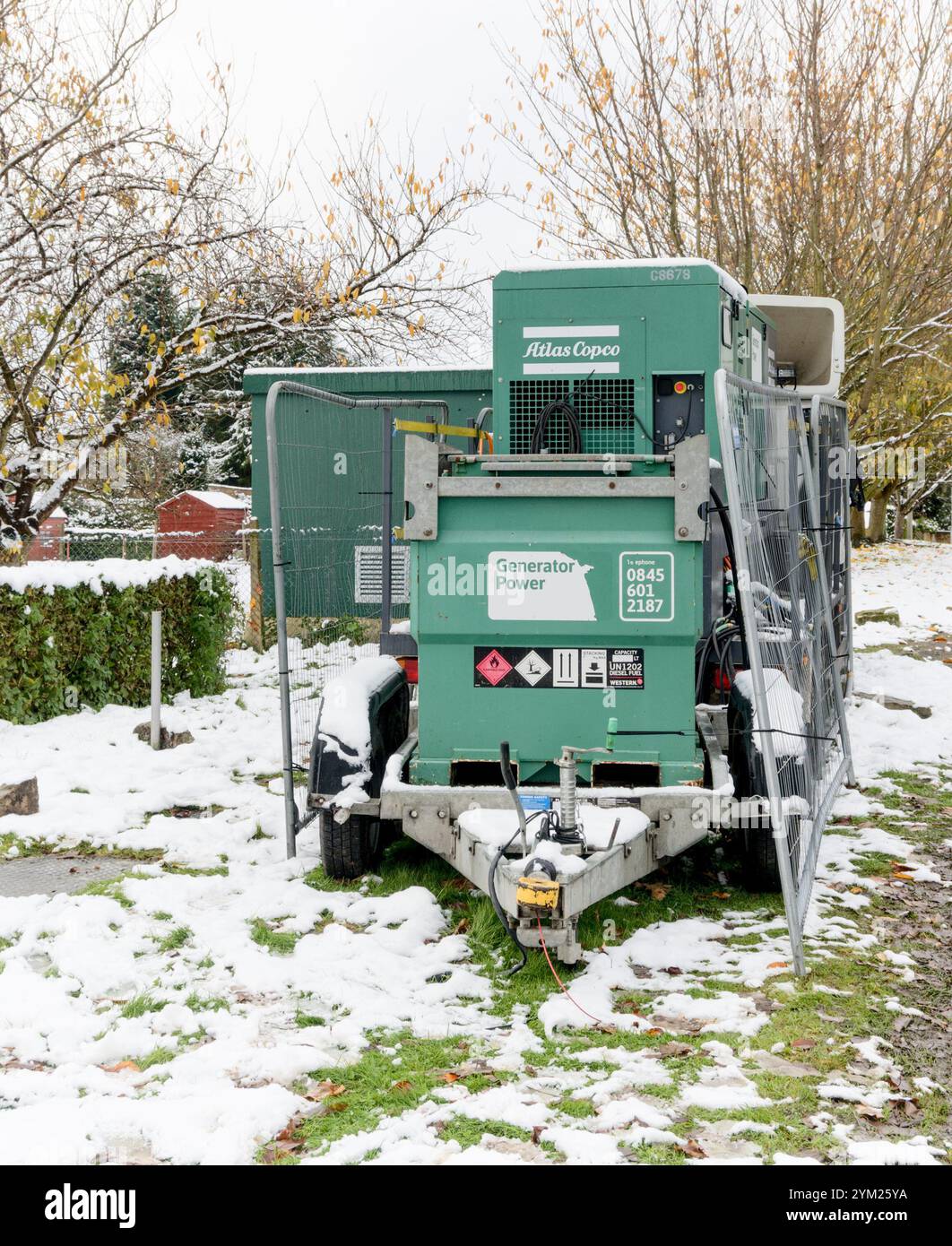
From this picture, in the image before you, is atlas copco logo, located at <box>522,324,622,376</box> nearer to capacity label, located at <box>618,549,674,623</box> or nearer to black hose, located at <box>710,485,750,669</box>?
black hose, located at <box>710,485,750,669</box>

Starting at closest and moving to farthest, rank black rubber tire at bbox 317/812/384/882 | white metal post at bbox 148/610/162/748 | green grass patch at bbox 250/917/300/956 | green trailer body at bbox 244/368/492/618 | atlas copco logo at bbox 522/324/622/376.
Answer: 1. green grass patch at bbox 250/917/300/956
2. black rubber tire at bbox 317/812/384/882
3. atlas copco logo at bbox 522/324/622/376
4. white metal post at bbox 148/610/162/748
5. green trailer body at bbox 244/368/492/618

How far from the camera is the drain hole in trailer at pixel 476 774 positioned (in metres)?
5.59

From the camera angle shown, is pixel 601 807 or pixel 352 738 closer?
pixel 601 807

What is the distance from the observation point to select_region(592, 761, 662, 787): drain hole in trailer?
18.0ft

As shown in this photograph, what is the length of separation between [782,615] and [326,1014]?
2743 millimetres

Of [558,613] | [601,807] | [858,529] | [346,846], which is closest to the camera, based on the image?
[601,807]

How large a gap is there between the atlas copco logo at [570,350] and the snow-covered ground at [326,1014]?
299cm

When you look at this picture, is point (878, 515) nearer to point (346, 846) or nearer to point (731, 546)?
point (731, 546)

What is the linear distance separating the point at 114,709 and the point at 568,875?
251 inches

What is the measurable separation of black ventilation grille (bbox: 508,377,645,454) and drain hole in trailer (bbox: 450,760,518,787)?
7.66ft

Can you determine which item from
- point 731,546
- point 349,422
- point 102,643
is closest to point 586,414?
point 731,546

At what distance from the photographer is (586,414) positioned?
736cm

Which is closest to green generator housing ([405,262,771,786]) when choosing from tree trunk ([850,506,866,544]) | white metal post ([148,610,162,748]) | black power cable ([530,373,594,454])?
black power cable ([530,373,594,454])

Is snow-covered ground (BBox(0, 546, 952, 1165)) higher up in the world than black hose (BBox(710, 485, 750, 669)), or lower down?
lower down
